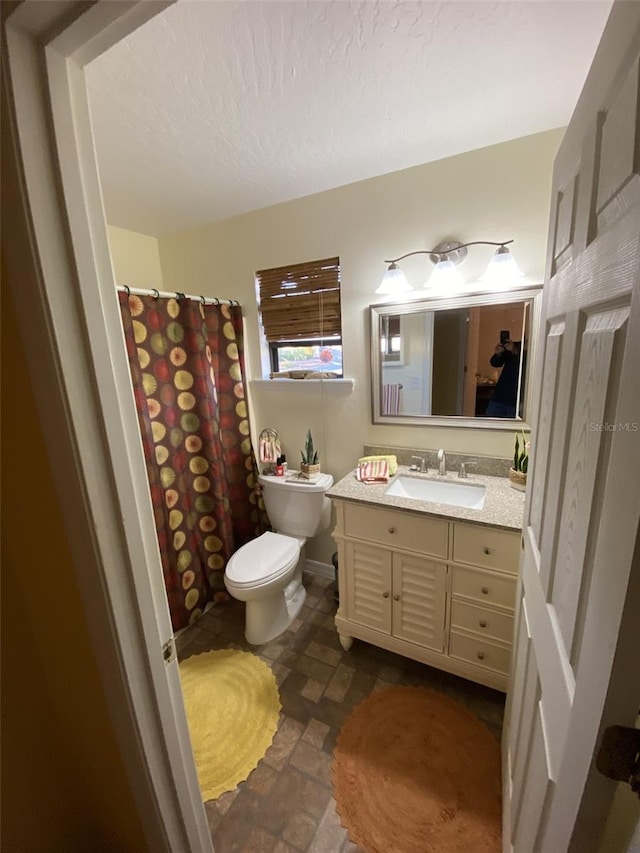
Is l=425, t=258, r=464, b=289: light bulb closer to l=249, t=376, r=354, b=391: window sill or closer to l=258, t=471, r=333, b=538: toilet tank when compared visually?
l=249, t=376, r=354, b=391: window sill

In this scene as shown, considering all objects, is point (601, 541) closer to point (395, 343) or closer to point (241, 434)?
point (395, 343)

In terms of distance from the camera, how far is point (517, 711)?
1.00 m

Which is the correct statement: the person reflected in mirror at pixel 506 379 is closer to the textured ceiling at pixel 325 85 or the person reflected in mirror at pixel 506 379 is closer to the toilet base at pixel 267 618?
the textured ceiling at pixel 325 85

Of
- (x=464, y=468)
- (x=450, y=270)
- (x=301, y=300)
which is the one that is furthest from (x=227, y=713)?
(x=450, y=270)

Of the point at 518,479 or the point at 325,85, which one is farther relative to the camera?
the point at 518,479

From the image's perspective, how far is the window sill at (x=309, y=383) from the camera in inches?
77.3

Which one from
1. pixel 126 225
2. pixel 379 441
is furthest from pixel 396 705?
pixel 126 225

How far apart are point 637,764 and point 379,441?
5.07 ft

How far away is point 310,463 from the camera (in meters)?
2.08

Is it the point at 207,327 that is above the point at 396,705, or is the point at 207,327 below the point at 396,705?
above

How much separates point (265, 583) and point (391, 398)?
1.15m

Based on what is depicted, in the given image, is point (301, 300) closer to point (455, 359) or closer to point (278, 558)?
point (455, 359)

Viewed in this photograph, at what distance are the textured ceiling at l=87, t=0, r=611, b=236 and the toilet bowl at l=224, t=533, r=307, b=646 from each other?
1.87 metres

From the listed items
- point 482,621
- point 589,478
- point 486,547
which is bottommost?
point 482,621
